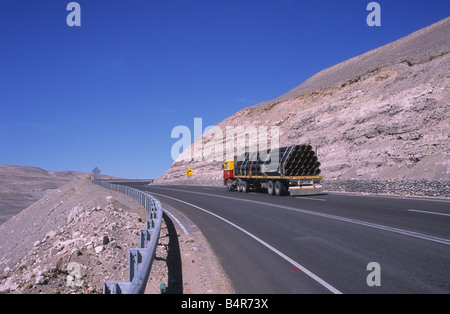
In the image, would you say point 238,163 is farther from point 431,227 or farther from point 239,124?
point 239,124

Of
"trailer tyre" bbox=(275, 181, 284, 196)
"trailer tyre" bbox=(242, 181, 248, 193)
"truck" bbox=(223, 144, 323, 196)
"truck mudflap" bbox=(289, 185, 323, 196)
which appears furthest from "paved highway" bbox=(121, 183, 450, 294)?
"trailer tyre" bbox=(242, 181, 248, 193)

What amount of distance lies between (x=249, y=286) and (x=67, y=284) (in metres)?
4.38

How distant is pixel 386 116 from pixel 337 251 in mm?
29688

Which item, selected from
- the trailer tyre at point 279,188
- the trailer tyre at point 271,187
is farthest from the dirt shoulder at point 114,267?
the trailer tyre at point 271,187

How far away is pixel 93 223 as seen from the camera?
14867 millimetres

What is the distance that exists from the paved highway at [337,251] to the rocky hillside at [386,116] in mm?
14528

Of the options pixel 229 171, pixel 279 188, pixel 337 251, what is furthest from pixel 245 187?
pixel 337 251

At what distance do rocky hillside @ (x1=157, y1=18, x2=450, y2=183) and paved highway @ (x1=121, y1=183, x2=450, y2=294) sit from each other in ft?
47.7

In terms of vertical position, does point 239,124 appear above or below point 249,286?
above

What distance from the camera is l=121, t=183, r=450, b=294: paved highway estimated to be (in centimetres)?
575

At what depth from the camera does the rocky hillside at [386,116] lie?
1073 inches

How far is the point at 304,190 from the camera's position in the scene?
963 inches

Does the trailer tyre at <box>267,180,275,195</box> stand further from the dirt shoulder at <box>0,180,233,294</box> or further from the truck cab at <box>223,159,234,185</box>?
the dirt shoulder at <box>0,180,233,294</box>
